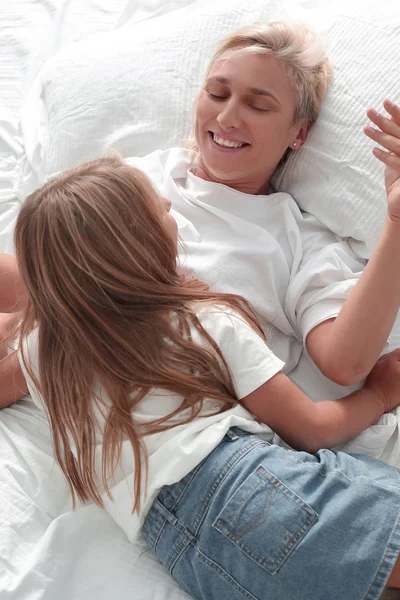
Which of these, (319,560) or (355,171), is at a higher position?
(355,171)

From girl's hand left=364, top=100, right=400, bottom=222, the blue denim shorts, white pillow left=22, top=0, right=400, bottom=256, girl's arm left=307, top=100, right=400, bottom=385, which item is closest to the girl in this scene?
the blue denim shorts

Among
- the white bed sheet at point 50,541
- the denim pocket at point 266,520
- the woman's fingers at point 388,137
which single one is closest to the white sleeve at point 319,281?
the woman's fingers at point 388,137

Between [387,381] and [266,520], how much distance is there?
38cm

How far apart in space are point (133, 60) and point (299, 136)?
447 mm

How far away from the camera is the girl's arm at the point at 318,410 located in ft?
3.92

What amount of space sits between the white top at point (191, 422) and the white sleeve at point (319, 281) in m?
0.20

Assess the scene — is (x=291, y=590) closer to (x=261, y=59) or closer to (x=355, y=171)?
(x=355, y=171)

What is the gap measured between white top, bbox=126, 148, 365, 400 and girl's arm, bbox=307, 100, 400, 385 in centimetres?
7

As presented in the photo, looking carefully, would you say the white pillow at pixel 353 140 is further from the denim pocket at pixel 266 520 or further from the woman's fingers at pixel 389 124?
the denim pocket at pixel 266 520

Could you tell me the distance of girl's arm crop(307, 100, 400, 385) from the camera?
1232 millimetres

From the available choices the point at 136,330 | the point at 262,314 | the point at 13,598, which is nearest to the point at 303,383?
the point at 262,314

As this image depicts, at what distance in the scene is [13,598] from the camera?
1.11m

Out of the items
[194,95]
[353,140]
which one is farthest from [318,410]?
[194,95]

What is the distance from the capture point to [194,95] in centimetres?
166
